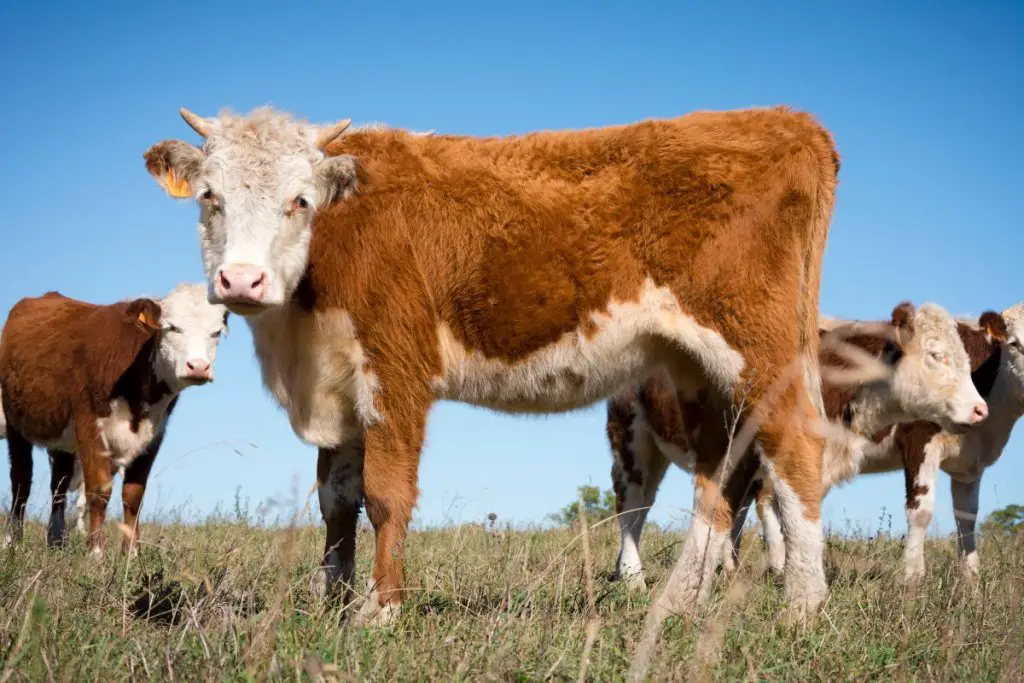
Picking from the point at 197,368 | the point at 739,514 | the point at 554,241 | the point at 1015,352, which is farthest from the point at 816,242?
the point at 197,368

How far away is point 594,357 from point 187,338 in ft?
17.5

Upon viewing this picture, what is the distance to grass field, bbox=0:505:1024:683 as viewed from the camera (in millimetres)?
3295

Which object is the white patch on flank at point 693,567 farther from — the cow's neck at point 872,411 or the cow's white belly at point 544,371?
the cow's neck at point 872,411

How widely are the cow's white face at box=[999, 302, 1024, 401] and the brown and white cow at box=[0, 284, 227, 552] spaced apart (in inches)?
325

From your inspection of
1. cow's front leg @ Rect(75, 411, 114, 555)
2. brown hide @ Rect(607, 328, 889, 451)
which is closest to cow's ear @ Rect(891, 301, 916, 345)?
brown hide @ Rect(607, 328, 889, 451)

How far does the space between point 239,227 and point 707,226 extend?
2.61 metres

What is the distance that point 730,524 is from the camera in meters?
6.07

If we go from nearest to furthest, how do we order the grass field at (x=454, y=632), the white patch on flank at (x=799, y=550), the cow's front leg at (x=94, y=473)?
the grass field at (x=454, y=632), the white patch on flank at (x=799, y=550), the cow's front leg at (x=94, y=473)

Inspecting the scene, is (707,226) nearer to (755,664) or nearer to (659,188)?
(659,188)

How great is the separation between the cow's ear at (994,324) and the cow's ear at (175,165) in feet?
26.9

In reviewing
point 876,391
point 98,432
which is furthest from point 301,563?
point 876,391

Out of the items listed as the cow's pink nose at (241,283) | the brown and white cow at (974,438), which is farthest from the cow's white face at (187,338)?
the brown and white cow at (974,438)

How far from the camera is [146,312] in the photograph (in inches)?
369

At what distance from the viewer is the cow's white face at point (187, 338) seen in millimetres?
9078
